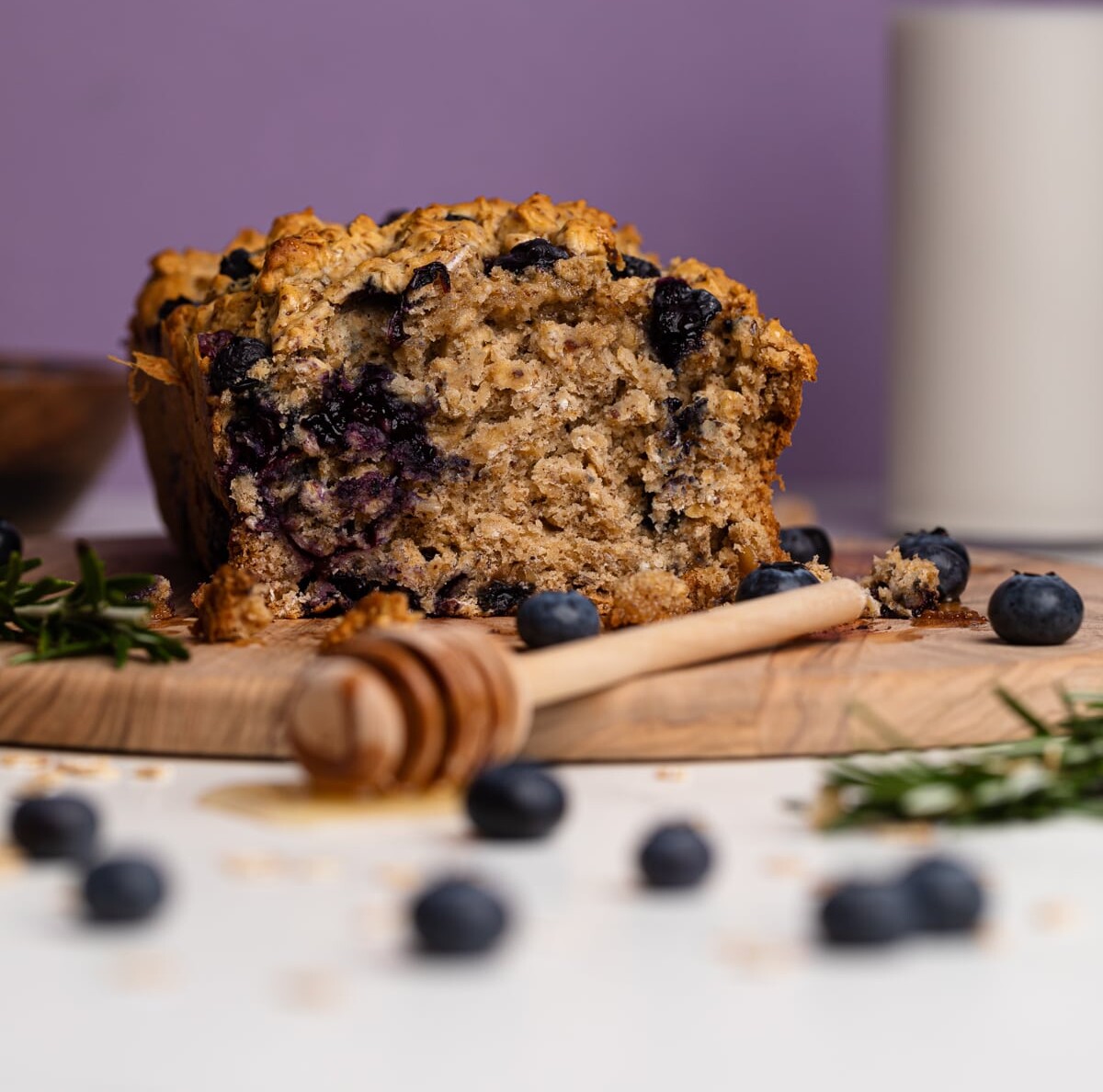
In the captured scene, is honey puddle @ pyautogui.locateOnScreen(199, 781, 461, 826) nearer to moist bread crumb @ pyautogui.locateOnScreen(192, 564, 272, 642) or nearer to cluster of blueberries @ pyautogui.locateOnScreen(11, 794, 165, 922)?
cluster of blueberries @ pyautogui.locateOnScreen(11, 794, 165, 922)

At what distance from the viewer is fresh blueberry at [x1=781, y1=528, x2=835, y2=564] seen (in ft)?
14.6

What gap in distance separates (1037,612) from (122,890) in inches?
75.8

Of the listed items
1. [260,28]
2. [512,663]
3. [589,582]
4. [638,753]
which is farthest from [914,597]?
[260,28]

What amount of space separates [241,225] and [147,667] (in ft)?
15.6

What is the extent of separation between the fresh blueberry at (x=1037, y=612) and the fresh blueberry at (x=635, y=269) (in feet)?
3.81

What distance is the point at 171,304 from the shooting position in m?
4.57

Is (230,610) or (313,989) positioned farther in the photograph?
(230,610)

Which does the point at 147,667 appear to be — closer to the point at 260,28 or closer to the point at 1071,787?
the point at 1071,787

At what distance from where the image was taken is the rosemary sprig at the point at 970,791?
254 cm

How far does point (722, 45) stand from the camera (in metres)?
7.47

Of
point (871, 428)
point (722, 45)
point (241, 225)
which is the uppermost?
point (722, 45)

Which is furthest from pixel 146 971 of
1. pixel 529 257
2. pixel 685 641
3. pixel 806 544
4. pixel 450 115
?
pixel 450 115

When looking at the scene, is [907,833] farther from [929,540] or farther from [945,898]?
[929,540]

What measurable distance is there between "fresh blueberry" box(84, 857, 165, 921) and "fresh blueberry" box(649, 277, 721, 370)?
2154 mm
